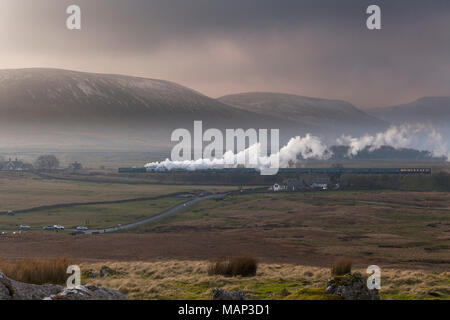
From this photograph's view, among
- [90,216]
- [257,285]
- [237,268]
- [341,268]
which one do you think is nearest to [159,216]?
[90,216]

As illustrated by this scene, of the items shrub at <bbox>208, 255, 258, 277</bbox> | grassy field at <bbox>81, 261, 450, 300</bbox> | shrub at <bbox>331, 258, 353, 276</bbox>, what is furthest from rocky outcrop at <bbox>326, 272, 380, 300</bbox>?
shrub at <bbox>208, 255, 258, 277</bbox>

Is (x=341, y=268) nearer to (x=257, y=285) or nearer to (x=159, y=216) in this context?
(x=257, y=285)

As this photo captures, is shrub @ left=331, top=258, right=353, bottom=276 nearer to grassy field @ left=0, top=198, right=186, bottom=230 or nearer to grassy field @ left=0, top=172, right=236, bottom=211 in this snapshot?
grassy field @ left=0, top=198, right=186, bottom=230

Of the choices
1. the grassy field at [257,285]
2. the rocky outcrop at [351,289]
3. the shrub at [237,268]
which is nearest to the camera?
the rocky outcrop at [351,289]

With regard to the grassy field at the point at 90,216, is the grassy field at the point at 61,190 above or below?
above

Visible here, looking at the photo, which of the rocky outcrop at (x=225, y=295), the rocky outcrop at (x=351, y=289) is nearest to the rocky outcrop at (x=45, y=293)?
the rocky outcrop at (x=225, y=295)

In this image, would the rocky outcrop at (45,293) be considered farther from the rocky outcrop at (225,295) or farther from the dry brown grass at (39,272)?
the dry brown grass at (39,272)
